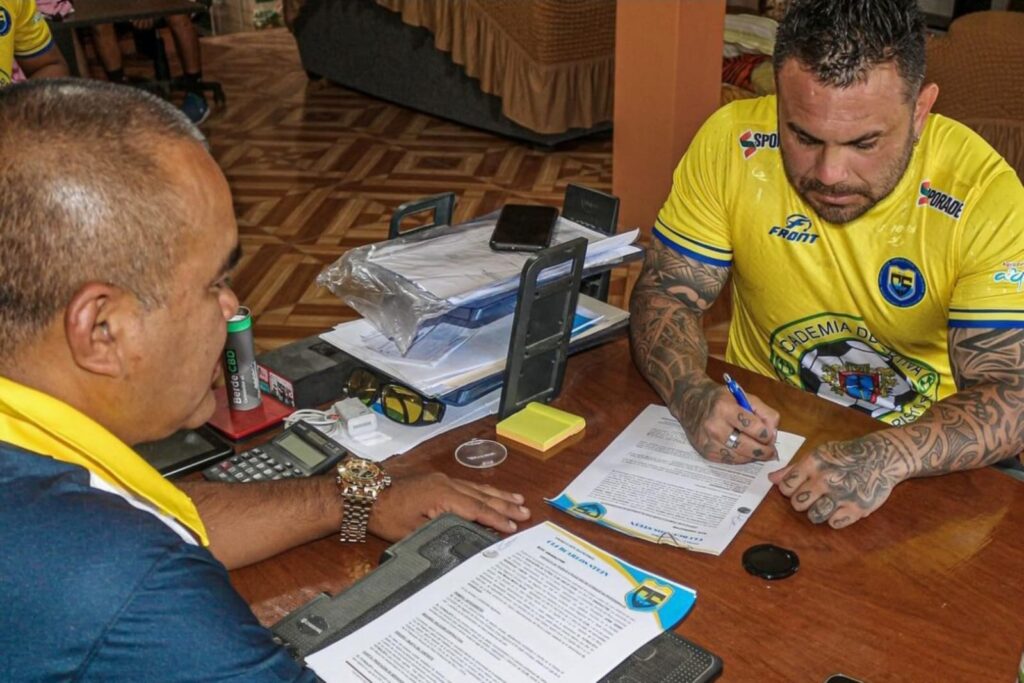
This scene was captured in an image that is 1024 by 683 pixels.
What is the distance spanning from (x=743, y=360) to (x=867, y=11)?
0.70m

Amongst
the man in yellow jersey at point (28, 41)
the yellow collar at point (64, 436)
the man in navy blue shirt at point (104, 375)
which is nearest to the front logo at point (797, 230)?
the man in navy blue shirt at point (104, 375)

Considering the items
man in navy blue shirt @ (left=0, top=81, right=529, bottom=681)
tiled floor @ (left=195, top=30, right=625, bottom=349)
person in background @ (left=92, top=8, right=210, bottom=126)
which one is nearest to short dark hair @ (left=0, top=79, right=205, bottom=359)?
man in navy blue shirt @ (left=0, top=81, right=529, bottom=681)

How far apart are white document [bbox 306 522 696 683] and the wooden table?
0.06 m

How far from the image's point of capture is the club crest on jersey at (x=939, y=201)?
1.57 metres

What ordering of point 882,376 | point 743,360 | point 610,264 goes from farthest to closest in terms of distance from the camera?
point 743,360, point 882,376, point 610,264

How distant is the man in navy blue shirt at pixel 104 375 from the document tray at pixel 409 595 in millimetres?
225

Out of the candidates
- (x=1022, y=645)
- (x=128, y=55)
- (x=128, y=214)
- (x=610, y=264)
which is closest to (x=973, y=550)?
(x=1022, y=645)

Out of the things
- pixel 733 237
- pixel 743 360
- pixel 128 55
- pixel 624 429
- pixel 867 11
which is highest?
pixel 867 11

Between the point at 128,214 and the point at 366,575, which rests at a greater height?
the point at 128,214

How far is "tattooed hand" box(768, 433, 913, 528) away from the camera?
1.29m

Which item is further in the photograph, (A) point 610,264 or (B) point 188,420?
(A) point 610,264

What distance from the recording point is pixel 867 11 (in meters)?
1.48

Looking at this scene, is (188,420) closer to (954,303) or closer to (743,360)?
(954,303)

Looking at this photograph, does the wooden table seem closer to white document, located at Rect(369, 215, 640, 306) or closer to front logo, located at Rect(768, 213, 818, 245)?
white document, located at Rect(369, 215, 640, 306)
